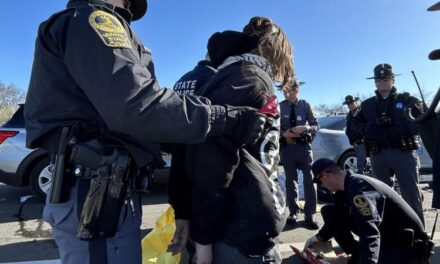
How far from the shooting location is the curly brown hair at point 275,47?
65.4 inches

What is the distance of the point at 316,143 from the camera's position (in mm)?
7234

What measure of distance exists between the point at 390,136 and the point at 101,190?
3.73m

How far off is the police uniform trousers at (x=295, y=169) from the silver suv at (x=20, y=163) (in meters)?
3.60

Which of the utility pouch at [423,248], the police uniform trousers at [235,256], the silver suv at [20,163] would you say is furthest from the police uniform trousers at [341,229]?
the silver suv at [20,163]

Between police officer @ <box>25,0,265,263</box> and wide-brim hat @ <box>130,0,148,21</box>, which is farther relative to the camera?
wide-brim hat @ <box>130,0,148,21</box>

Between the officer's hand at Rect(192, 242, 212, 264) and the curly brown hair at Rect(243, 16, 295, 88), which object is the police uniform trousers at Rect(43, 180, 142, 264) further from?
the curly brown hair at Rect(243, 16, 295, 88)

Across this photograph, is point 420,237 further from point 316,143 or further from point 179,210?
point 316,143

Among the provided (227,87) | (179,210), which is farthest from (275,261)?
(227,87)

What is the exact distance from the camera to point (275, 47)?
1.66 metres

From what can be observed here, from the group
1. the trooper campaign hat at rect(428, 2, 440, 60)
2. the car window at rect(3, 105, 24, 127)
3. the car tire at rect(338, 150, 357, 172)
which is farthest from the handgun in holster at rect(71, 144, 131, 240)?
the car tire at rect(338, 150, 357, 172)

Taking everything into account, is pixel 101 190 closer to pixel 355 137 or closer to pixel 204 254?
pixel 204 254

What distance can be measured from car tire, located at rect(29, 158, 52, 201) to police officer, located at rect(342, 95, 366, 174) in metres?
4.51

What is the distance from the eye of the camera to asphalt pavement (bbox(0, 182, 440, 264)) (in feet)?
12.1

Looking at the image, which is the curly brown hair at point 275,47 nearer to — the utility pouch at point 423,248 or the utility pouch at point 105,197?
the utility pouch at point 105,197
